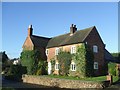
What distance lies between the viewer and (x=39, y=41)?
2201 inches

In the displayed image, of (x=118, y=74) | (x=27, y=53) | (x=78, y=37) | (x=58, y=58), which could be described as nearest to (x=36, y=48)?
(x=27, y=53)

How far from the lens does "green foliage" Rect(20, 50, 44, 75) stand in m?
51.0

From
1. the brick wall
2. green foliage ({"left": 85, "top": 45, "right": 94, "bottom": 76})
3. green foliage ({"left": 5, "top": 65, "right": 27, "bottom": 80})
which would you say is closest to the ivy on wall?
green foliage ({"left": 5, "top": 65, "right": 27, "bottom": 80})

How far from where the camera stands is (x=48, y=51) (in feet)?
177

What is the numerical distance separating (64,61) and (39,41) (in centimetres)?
1254

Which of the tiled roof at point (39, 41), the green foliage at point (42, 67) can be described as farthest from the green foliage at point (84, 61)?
the tiled roof at point (39, 41)

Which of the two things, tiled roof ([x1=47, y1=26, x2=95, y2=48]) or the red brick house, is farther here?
tiled roof ([x1=47, y1=26, x2=95, y2=48])

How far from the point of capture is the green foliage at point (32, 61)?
2007 inches

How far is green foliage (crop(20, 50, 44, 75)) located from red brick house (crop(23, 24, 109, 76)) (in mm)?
1571

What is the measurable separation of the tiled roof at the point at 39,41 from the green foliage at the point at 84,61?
14.4 metres

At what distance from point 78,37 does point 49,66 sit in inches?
446

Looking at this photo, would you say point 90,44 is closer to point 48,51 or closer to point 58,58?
point 58,58

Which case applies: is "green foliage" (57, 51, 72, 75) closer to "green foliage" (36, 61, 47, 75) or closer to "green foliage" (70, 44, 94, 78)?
"green foliage" (70, 44, 94, 78)

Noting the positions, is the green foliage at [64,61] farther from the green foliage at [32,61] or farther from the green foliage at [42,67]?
the green foliage at [32,61]
